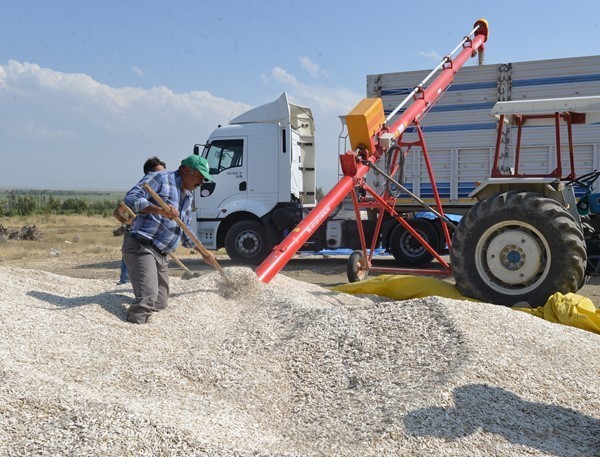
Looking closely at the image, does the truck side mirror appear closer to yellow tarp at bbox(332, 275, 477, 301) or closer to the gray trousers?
yellow tarp at bbox(332, 275, 477, 301)

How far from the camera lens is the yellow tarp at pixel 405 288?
724cm

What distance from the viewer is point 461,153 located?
12.1 meters

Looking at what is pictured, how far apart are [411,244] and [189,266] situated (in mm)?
4629

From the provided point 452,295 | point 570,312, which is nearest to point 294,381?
point 570,312

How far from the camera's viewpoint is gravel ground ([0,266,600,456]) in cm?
330

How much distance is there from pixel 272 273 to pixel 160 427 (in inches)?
143

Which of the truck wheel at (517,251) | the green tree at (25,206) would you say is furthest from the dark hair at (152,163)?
the green tree at (25,206)

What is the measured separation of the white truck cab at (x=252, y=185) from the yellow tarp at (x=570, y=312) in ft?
22.8

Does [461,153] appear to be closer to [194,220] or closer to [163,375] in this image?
[194,220]

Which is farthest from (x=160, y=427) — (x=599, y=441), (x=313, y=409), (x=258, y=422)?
(x=599, y=441)

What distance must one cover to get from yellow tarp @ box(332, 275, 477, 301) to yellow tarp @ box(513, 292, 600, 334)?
1085mm

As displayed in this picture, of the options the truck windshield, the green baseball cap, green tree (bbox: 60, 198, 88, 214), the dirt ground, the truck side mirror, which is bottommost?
the dirt ground

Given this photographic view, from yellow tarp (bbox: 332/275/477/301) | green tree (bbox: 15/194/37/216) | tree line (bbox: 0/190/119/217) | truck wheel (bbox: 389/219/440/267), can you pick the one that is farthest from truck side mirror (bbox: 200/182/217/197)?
green tree (bbox: 15/194/37/216)

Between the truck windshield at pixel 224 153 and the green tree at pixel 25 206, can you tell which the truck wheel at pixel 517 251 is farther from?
the green tree at pixel 25 206
